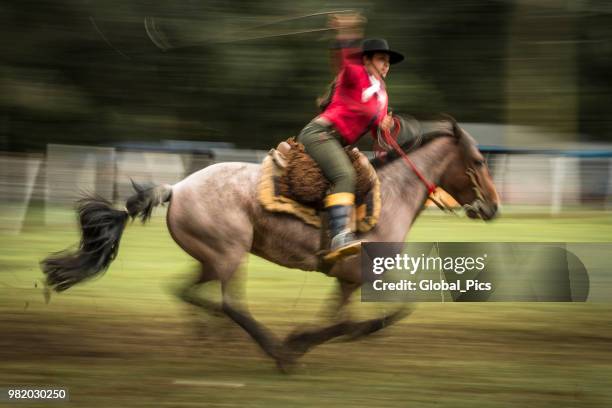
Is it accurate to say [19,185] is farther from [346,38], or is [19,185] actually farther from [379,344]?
[379,344]

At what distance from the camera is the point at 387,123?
4.85 m

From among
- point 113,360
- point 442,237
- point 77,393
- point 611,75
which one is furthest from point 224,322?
point 442,237

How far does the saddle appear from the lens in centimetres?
518

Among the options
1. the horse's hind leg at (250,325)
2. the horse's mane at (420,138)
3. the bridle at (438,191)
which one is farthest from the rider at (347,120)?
the horse's hind leg at (250,325)

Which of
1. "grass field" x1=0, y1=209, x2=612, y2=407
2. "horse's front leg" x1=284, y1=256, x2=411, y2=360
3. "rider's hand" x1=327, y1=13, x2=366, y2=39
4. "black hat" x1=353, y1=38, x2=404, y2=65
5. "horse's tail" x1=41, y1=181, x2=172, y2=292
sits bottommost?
"grass field" x1=0, y1=209, x2=612, y2=407

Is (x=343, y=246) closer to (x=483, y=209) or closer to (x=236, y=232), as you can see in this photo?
(x=236, y=232)

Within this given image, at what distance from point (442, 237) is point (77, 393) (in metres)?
→ 6.45

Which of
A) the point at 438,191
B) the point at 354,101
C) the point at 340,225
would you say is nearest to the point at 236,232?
the point at 340,225

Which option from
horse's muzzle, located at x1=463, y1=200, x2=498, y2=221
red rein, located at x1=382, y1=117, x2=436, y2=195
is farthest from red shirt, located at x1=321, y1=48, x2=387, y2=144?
horse's muzzle, located at x1=463, y1=200, x2=498, y2=221

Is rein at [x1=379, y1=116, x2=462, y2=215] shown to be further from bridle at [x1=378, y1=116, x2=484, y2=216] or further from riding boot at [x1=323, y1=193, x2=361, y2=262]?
riding boot at [x1=323, y1=193, x2=361, y2=262]

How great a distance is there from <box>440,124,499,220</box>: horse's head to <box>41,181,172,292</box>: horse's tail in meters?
1.79

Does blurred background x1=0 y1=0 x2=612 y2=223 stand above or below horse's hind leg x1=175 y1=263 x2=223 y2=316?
above

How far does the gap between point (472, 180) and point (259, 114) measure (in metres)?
1.96

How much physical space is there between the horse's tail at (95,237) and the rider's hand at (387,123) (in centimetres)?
134
